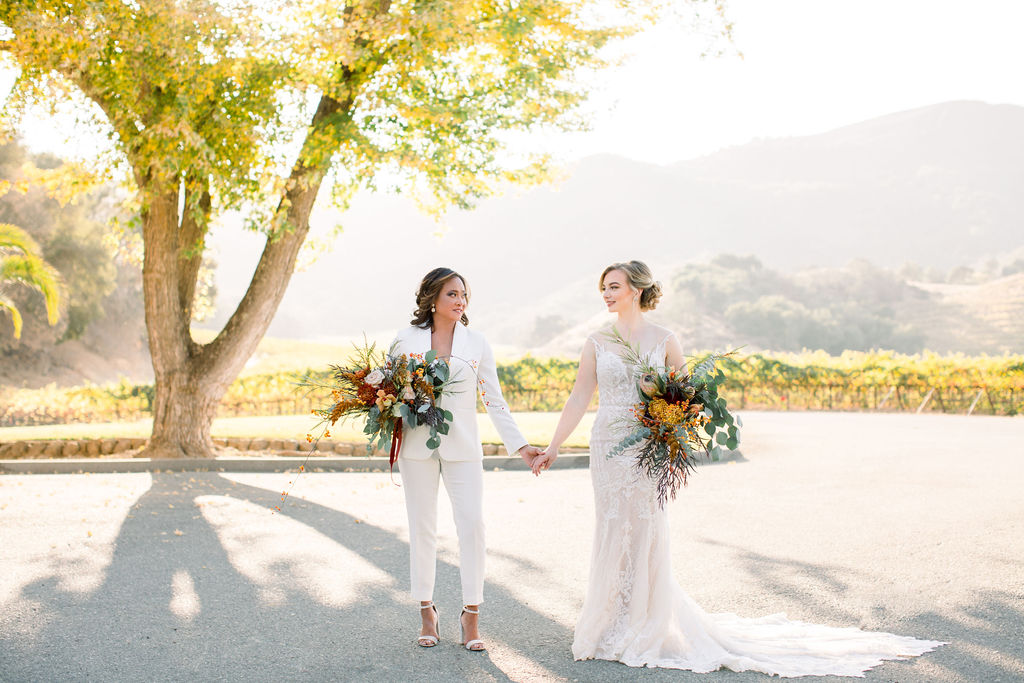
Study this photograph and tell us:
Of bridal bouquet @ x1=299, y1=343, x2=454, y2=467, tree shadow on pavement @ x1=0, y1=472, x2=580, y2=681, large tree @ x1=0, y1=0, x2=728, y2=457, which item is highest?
large tree @ x1=0, y1=0, x2=728, y2=457

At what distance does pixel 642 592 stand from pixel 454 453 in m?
1.25

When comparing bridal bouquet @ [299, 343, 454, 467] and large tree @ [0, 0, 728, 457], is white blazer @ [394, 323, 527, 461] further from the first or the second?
large tree @ [0, 0, 728, 457]

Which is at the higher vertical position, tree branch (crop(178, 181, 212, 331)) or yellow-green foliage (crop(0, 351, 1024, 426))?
tree branch (crop(178, 181, 212, 331))

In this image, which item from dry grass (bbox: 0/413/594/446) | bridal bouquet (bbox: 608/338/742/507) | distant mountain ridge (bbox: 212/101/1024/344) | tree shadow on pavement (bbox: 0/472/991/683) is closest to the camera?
tree shadow on pavement (bbox: 0/472/991/683)

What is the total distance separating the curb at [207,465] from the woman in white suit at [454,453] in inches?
300

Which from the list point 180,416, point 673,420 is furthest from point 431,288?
point 180,416

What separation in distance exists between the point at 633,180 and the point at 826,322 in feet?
268

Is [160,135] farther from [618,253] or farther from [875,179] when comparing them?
[875,179]

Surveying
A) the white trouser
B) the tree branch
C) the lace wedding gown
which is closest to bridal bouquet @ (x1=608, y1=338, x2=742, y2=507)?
the lace wedding gown

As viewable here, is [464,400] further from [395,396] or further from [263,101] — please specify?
[263,101]

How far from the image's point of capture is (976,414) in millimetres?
24406

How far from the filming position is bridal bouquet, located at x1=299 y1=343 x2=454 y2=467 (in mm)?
4633

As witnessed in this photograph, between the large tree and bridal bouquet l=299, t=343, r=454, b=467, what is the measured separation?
758 cm

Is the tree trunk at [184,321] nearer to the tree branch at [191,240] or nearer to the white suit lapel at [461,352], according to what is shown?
the tree branch at [191,240]
